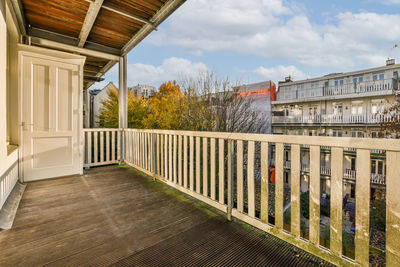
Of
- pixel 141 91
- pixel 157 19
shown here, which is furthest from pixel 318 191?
pixel 141 91

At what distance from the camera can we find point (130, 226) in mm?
1749

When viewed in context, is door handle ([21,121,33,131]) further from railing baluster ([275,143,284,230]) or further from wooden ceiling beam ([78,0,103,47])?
railing baluster ([275,143,284,230])

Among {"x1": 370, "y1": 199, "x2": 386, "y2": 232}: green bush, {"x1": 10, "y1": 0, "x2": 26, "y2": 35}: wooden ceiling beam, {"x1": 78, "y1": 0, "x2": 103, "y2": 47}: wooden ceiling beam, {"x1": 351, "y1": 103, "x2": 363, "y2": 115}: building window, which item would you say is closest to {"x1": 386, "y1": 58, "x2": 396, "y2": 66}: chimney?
{"x1": 351, "y1": 103, "x2": 363, "y2": 115}: building window

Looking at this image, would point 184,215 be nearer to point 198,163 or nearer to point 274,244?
point 198,163

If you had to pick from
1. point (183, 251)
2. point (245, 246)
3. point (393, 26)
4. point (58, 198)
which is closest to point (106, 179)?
point (58, 198)

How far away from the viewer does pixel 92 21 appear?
3113 millimetres

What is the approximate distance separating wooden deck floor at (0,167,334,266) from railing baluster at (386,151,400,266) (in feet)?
1.38

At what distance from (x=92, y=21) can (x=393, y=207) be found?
13.8 ft

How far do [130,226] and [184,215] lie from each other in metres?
0.53

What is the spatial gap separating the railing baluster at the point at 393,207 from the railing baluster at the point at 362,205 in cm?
8

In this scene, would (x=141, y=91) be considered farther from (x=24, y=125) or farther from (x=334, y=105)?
(x=24, y=125)

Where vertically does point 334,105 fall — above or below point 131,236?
above

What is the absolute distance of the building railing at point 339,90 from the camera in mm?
12419

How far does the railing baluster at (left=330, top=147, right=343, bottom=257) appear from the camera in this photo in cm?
114
